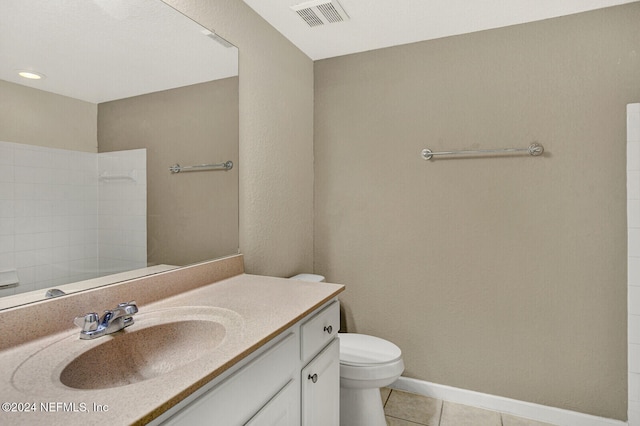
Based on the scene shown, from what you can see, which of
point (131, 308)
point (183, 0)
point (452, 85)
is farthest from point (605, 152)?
point (131, 308)

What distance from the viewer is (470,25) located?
200 centimetres

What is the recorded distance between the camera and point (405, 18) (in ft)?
6.34

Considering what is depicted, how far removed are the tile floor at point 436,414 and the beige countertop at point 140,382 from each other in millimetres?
1140

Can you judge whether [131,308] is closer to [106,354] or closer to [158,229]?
[106,354]

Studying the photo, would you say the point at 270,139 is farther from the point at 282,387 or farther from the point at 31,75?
the point at 282,387

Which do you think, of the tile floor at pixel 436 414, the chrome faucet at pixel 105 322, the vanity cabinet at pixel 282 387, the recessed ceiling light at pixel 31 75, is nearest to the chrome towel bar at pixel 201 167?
the recessed ceiling light at pixel 31 75

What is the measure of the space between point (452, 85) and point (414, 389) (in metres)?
1.94

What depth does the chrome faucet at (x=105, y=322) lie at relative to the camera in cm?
95

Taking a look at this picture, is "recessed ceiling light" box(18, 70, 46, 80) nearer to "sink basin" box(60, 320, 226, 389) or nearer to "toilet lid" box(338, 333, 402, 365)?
"sink basin" box(60, 320, 226, 389)

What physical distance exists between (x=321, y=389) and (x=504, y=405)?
135 cm

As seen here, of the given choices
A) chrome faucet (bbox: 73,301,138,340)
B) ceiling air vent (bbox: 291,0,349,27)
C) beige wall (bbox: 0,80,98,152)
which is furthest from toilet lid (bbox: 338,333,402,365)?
ceiling air vent (bbox: 291,0,349,27)

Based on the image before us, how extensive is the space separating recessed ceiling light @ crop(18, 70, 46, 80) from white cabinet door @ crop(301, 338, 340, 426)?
4.00 ft

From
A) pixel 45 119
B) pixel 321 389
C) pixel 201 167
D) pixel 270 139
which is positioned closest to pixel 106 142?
pixel 45 119

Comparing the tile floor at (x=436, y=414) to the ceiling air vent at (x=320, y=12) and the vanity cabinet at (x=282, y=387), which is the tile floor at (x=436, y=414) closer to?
the vanity cabinet at (x=282, y=387)
